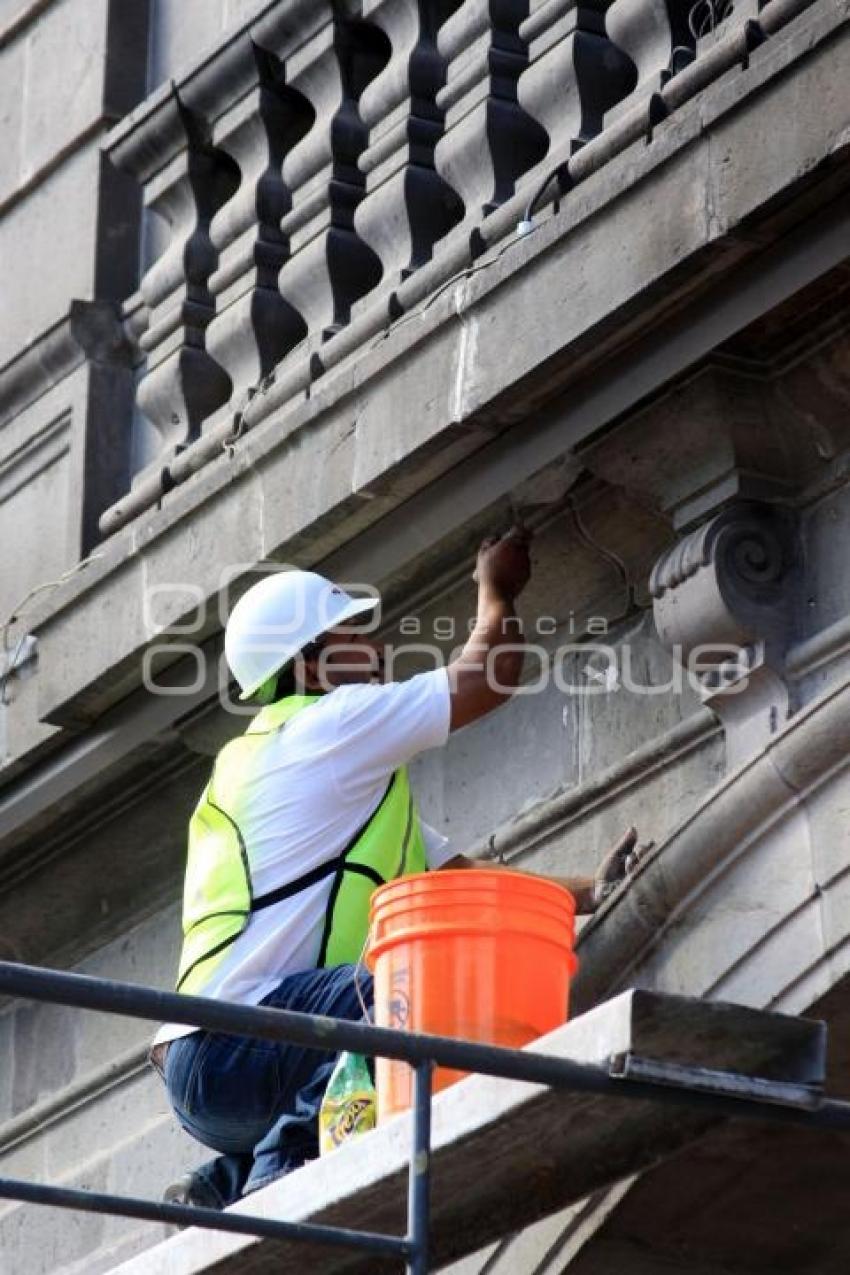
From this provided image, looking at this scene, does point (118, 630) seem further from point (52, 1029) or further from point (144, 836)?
point (52, 1029)

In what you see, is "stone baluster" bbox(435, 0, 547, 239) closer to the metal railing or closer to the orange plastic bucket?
the orange plastic bucket

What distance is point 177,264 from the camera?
324 inches

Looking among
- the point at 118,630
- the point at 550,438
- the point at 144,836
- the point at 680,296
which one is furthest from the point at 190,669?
the point at 680,296

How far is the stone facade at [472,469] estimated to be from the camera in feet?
20.5

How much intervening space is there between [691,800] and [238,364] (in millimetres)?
1895

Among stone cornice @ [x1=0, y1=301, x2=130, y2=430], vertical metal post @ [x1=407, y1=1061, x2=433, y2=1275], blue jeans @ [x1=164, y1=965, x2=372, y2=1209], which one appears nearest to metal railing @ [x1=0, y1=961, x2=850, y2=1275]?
vertical metal post @ [x1=407, y1=1061, x2=433, y2=1275]

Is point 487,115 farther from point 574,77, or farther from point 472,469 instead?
point 472,469

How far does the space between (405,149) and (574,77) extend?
599 millimetres

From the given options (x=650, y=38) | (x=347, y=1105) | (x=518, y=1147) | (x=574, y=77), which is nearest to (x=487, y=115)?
(x=574, y=77)

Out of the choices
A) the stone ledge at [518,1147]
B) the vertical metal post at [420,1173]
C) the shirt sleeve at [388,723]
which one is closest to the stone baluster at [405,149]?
the shirt sleeve at [388,723]

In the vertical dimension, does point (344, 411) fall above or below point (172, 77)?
below

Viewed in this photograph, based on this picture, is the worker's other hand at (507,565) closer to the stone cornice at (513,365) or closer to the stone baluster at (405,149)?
the stone cornice at (513,365)

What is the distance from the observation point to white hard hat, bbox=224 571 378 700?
22.6 feet

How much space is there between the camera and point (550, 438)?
6652mm
